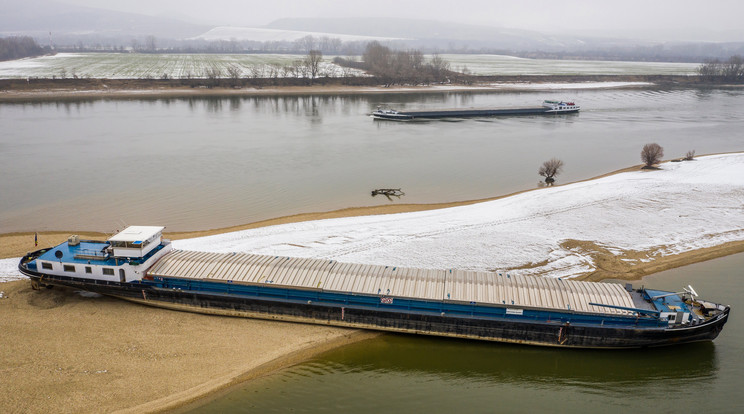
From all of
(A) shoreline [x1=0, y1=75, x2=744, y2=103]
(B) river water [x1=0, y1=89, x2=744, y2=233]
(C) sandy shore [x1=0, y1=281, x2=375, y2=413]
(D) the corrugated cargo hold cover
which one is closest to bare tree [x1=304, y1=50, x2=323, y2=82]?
(A) shoreline [x1=0, y1=75, x2=744, y2=103]

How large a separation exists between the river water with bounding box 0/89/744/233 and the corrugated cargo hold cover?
11.1 metres

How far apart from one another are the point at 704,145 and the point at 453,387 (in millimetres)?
59326

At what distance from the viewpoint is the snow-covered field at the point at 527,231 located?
2609 cm

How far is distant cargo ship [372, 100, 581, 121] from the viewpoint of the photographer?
252 feet

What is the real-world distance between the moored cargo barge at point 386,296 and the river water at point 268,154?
9.98m

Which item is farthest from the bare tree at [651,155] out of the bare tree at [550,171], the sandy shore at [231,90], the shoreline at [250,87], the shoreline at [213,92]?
the sandy shore at [231,90]

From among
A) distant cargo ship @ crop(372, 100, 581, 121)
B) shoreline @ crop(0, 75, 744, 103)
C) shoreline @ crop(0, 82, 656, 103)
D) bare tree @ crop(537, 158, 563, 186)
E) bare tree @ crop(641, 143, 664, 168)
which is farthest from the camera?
shoreline @ crop(0, 75, 744, 103)

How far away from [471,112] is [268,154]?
4420cm

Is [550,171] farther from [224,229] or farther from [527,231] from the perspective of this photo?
[224,229]

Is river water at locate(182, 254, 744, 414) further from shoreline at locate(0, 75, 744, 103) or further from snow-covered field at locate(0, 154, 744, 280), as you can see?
shoreline at locate(0, 75, 744, 103)

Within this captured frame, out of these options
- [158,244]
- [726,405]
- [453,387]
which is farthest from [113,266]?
[726,405]

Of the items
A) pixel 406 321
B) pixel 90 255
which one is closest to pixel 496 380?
pixel 406 321

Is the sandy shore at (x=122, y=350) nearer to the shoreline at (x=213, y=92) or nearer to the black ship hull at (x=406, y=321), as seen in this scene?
the black ship hull at (x=406, y=321)

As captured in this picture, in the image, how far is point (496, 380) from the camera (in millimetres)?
18047
